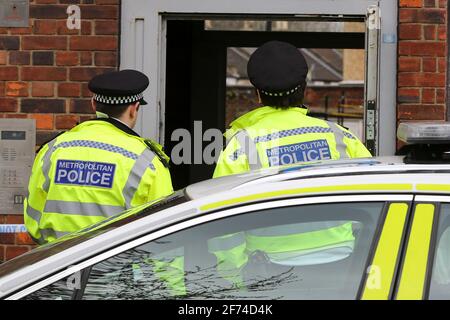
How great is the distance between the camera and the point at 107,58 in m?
6.61

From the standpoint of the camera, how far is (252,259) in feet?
9.95

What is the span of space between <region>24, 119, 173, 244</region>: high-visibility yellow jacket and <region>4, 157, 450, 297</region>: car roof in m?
1.12

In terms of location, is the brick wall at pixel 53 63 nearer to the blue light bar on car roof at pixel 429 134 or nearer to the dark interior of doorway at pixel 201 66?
the dark interior of doorway at pixel 201 66

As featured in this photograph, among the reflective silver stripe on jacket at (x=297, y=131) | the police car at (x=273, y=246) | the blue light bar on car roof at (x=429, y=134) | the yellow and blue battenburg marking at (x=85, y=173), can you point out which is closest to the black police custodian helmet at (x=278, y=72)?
the reflective silver stripe on jacket at (x=297, y=131)

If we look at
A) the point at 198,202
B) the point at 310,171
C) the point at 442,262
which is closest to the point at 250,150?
the point at 310,171

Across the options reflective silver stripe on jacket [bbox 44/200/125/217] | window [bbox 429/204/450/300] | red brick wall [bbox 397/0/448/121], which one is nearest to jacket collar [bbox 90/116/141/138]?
reflective silver stripe on jacket [bbox 44/200/125/217]

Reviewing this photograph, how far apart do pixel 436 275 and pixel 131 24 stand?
419cm

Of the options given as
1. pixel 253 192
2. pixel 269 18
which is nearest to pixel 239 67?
pixel 269 18

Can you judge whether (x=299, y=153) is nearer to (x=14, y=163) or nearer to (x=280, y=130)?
(x=280, y=130)

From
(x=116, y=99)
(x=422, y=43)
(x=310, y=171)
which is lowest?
(x=310, y=171)

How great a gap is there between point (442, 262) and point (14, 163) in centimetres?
435

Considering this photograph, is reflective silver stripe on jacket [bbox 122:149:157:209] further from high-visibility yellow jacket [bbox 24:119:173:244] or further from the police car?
the police car
